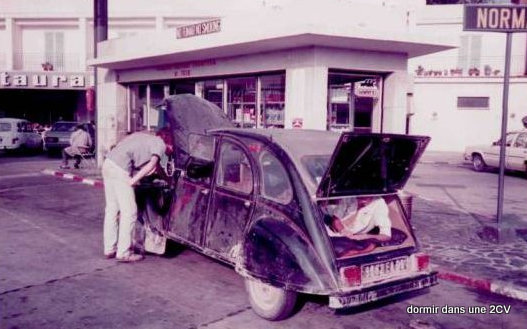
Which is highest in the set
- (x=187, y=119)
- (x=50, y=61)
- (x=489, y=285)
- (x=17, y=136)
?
(x=50, y=61)

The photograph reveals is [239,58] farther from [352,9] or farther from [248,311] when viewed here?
[248,311]

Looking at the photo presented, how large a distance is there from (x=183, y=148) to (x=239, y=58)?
630cm

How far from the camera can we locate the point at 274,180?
5125 millimetres

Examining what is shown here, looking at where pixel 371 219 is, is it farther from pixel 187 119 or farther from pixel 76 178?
pixel 76 178

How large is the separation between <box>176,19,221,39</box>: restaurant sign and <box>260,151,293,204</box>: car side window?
7856 millimetres

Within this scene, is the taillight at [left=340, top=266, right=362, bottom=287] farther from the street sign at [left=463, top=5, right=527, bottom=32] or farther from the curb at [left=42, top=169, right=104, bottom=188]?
the curb at [left=42, top=169, right=104, bottom=188]

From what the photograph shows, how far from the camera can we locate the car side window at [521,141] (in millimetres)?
17325

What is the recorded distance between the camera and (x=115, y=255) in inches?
271

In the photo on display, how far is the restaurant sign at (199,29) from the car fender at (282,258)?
8399 millimetres

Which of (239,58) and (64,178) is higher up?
(239,58)

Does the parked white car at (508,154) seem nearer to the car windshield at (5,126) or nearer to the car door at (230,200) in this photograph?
the car door at (230,200)

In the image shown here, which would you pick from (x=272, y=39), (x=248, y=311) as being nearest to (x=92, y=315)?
(x=248, y=311)

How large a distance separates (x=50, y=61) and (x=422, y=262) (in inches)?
1175

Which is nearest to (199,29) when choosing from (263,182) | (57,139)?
(263,182)
